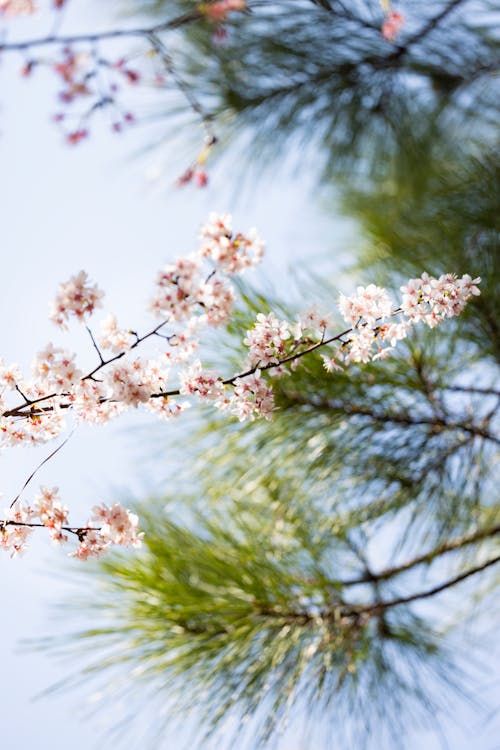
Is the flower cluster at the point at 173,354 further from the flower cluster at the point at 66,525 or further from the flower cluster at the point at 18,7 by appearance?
the flower cluster at the point at 18,7

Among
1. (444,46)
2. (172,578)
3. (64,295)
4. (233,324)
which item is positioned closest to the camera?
(64,295)

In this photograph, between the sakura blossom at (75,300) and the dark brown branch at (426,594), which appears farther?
the dark brown branch at (426,594)

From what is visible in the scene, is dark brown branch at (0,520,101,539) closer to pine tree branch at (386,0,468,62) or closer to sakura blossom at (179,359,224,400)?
sakura blossom at (179,359,224,400)

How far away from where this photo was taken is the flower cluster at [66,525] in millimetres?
951

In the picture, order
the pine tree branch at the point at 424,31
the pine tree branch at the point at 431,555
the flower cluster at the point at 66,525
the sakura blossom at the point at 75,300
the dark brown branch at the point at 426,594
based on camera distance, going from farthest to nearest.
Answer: the pine tree branch at the point at 424,31
the pine tree branch at the point at 431,555
the dark brown branch at the point at 426,594
the flower cluster at the point at 66,525
the sakura blossom at the point at 75,300

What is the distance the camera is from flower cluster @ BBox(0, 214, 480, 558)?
2.70ft

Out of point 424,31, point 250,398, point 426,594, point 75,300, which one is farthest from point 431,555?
point 424,31

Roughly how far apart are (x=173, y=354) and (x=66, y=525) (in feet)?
0.76

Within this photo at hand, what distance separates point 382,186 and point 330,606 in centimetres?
114

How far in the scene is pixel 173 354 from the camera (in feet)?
3.10

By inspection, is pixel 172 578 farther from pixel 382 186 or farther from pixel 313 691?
pixel 382 186

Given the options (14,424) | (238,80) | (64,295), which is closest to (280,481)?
(14,424)

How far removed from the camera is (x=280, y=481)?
1.39m

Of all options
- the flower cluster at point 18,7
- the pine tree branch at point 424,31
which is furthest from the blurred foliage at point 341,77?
the flower cluster at point 18,7
